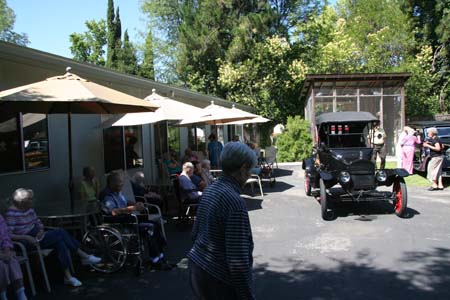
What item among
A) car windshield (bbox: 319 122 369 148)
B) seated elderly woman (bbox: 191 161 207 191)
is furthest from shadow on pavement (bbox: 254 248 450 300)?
car windshield (bbox: 319 122 369 148)

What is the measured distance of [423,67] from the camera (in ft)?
90.6

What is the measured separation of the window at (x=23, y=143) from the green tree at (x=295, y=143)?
A: 14.5 metres

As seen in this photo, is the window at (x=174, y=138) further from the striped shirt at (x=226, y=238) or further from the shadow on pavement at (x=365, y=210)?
the striped shirt at (x=226, y=238)

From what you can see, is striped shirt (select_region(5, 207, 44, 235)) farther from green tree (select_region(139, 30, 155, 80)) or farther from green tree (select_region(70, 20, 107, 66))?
green tree (select_region(70, 20, 107, 66))

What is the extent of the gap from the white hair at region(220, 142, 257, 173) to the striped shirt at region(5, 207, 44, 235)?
328 centimetres

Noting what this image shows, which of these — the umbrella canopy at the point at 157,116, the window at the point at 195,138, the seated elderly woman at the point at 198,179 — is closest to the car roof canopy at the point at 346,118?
the umbrella canopy at the point at 157,116

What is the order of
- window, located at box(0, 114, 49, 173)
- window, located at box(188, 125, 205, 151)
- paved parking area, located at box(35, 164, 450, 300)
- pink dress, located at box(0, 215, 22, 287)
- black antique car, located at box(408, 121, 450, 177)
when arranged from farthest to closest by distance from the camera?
window, located at box(188, 125, 205, 151) < black antique car, located at box(408, 121, 450, 177) < window, located at box(0, 114, 49, 173) < paved parking area, located at box(35, 164, 450, 300) < pink dress, located at box(0, 215, 22, 287)

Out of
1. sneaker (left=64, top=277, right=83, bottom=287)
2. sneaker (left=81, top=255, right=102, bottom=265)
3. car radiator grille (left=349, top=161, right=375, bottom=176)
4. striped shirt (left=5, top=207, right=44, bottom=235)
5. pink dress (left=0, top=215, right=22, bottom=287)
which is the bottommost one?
sneaker (left=64, top=277, right=83, bottom=287)

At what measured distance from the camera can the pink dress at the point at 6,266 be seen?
4035mm

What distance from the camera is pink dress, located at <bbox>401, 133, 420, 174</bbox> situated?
1261 cm

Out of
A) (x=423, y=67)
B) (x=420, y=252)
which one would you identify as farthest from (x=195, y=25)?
(x=420, y=252)

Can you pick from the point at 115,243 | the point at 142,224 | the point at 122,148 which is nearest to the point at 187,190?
the point at 142,224

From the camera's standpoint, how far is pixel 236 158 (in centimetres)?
242

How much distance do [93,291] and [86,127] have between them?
5.09 m
